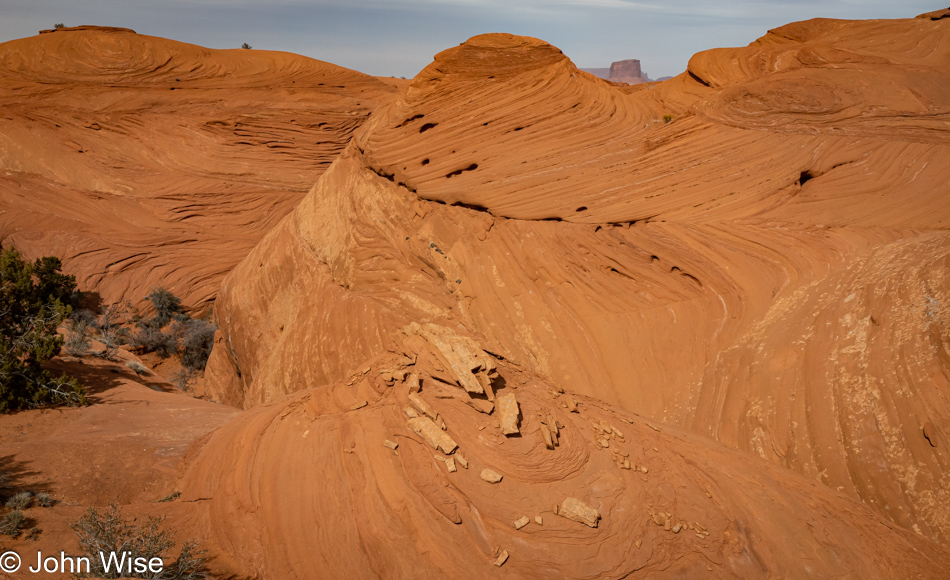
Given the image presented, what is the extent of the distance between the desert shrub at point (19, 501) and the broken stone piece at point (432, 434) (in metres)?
3.25

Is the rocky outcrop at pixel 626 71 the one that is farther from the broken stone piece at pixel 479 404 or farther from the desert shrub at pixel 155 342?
the broken stone piece at pixel 479 404

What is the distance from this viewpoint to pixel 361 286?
351 inches

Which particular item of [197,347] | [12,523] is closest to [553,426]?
[12,523]

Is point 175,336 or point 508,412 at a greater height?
point 508,412

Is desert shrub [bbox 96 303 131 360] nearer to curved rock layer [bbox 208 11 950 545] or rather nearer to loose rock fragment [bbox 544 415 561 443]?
curved rock layer [bbox 208 11 950 545]

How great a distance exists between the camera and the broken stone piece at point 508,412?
437 cm

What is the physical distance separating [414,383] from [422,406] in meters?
0.29

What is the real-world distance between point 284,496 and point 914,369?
5611 millimetres

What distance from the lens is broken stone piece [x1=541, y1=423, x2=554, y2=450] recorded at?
14.3 ft

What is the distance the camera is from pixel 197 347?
13992 millimetres

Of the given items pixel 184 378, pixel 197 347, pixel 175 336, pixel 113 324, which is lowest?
pixel 184 378

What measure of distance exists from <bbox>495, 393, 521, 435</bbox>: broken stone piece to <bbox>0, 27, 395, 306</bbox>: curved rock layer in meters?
14.5

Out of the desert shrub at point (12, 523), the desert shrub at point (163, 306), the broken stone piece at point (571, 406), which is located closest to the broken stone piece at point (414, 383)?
the broken stone piece at point (571, 406)

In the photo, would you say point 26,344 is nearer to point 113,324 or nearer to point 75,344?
point 75,344
